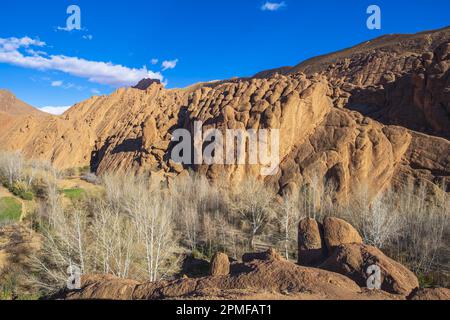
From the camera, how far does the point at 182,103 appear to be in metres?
57.6

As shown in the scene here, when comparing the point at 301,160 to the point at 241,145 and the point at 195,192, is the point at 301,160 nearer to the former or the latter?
the point at 241,145

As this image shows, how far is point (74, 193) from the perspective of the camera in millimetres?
39719

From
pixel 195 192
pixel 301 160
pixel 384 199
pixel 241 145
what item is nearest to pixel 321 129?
pixel 301 160

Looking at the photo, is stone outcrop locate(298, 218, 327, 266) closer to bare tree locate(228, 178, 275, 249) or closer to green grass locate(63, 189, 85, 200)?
bare tree locate(228, 178, 275, 249)

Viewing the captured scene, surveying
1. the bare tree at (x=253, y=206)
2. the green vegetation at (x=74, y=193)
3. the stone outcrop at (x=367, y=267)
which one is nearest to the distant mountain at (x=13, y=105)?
the green vegetation at (x=74, y=193)

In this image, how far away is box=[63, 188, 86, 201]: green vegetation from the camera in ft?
127

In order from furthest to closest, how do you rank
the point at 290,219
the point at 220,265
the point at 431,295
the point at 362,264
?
1. the point at 290,219
2. the point at 220,265
3. the point at 362,264
4. the point at 431,295

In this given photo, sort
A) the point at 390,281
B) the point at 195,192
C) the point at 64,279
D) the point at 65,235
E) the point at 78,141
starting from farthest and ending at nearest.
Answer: the point at 78,141 < the point at 195,192 < the point at 65,235 < the point at 64,279 < the point at 390,281

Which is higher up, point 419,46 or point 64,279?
point 419,46

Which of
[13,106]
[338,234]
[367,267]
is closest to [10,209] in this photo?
[338,234]

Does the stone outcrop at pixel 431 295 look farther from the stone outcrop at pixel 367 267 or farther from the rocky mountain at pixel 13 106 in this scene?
the rocky mountain at pixel 13 106

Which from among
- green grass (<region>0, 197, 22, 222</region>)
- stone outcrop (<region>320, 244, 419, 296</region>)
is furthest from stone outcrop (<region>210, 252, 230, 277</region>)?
green grass (<region>0, 197, 22, 222</region>)

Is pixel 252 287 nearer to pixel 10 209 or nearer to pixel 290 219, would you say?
pixel 290 219

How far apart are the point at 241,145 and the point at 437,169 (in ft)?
71.2
